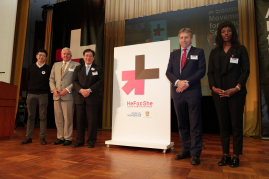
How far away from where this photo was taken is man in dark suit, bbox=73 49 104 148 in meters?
2.60

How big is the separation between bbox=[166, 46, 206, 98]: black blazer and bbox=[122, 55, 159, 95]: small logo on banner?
0.46m

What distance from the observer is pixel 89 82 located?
265 centimetres

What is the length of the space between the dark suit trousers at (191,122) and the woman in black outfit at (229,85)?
19cm

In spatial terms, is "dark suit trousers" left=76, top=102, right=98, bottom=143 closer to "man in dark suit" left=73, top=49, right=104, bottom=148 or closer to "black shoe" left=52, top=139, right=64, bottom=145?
"man in dark suit" left=73, top=49, right=104, bottom=148

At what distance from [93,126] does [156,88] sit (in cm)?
98

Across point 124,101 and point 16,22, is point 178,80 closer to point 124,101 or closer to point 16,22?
point 124,101

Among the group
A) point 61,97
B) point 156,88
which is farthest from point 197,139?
point 61,97

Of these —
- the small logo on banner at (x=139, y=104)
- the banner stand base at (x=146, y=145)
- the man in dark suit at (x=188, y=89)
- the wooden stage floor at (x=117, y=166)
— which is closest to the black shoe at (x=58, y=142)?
the wooden stage floor at (x=117, y=166)

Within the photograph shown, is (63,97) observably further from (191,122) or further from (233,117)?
(233,117)

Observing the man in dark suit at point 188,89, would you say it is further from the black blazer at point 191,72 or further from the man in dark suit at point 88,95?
the man in dark suit at point 88,95

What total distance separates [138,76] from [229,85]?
1169 millimetres

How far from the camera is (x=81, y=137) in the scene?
2.63 m

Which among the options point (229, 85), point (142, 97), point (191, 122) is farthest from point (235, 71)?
point (142, 97)

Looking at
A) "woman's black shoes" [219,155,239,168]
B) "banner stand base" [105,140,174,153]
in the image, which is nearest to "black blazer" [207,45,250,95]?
"woman's black shoes" [219,155,239,168]
